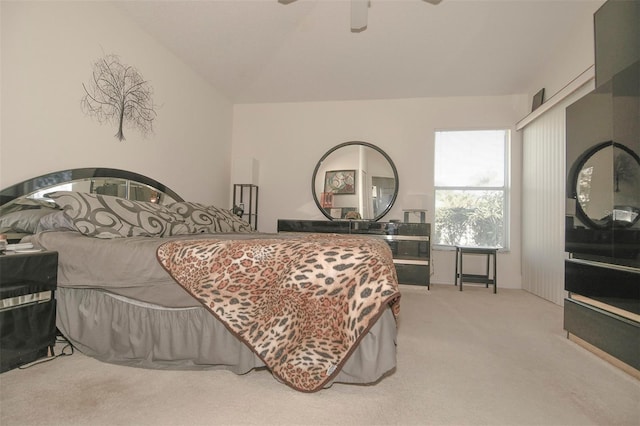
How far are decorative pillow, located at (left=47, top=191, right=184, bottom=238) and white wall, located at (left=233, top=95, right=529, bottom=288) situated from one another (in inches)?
98.7

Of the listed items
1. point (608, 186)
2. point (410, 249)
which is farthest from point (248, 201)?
point (608, 186)

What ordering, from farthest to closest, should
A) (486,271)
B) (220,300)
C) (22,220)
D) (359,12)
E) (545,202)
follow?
(486,271)
(545,202)
(359,12)
(22,220)
(220,300)

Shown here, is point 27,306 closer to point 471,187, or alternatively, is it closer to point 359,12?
point 359,12

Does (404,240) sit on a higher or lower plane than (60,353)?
higher

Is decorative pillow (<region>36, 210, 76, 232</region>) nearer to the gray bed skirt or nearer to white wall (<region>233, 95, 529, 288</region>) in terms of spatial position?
the gray bed skirt

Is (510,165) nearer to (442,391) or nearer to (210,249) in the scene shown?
(442,391)

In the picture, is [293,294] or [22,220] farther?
[22,220]

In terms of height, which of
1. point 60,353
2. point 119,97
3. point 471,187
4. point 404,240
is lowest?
point 60,353

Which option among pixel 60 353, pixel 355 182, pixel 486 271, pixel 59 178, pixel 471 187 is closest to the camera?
pixel 60 353

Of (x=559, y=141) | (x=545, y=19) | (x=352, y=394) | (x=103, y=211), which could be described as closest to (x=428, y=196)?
(x=559, y=141)

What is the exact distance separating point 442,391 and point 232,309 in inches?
42.9

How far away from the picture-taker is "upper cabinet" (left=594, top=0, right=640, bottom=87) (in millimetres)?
1905

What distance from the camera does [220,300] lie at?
1617 millimetres

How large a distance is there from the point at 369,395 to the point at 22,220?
7.56ft
